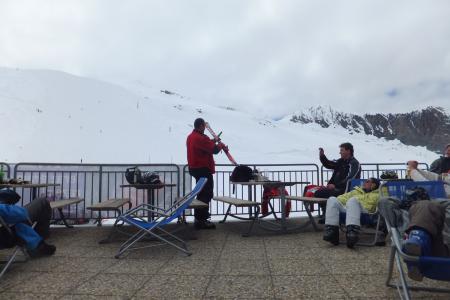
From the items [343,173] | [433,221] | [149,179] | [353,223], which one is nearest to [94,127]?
[149,179]

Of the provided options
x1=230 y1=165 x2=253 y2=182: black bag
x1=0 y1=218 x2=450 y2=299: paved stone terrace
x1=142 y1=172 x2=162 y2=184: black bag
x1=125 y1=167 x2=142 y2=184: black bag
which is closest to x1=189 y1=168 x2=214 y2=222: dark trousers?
x1=230 y1=165 x2=253 y2=182: black bag

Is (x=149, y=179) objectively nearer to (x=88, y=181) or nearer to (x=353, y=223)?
(x=88, y=181)

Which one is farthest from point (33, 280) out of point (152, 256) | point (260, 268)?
point (260, 268)

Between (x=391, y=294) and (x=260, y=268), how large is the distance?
132 cm

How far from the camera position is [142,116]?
46156 millimetres

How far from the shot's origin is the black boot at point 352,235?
464cm

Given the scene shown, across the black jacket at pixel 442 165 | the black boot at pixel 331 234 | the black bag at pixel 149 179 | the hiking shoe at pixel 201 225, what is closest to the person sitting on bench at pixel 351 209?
the black boot at pixel 331 234

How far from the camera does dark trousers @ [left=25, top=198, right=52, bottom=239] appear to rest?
488 cm

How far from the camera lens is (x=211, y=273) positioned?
3758 millimetres

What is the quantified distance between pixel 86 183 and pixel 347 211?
5.02 m

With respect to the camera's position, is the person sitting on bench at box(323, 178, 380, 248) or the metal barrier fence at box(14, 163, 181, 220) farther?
the metal barrier fence at box(14, 163, 181, 220)

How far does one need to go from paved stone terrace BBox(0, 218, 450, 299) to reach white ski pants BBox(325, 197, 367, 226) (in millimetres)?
358

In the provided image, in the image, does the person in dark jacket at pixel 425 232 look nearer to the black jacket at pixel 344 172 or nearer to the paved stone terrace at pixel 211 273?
the paved stone terrace at pixel 211 273

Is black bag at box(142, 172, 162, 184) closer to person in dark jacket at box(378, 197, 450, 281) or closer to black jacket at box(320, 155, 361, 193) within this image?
black jacket at box(320, 155, 361, 193)
